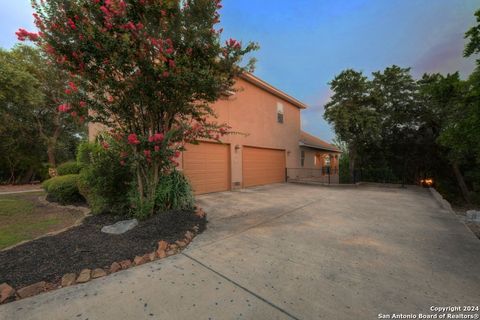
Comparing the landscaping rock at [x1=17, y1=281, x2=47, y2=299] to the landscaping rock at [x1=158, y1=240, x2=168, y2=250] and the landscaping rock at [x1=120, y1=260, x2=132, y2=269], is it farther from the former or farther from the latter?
the landscaping rock at [x1=158, y1=240, x2=168, y2=250]

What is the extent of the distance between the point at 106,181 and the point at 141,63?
2843 mm

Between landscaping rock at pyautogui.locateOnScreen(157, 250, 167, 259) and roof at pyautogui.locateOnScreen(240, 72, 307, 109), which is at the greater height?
roof at pyautogui.locateOnScreen(240, 72, 307, 109)

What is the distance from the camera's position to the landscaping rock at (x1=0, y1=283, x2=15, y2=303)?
2.21 m

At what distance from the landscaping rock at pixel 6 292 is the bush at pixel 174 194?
2.65 meters

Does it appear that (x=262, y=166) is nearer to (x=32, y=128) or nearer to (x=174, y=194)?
(x=174, y=194)

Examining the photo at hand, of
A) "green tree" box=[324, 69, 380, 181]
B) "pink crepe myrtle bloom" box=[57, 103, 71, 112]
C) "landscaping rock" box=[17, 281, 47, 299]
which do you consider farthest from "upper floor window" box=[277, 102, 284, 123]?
"landscaping rock" box=[17, 281, 47, 299]

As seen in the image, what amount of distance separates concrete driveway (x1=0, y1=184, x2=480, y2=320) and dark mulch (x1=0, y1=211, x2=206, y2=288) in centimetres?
40

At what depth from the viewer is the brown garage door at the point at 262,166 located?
38.0 feet

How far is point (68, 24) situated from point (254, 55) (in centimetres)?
Answer: 357

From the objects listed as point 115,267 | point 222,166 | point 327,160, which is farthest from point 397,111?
point 115,267

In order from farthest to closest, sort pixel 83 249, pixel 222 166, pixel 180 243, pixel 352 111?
pixel 352 111 → pixel 222 166 → pixel 180 243 → pixel 83 249

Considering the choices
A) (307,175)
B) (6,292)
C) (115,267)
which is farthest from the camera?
(307,175)

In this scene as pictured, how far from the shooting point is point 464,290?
2.41m

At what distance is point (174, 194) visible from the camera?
4945mm
